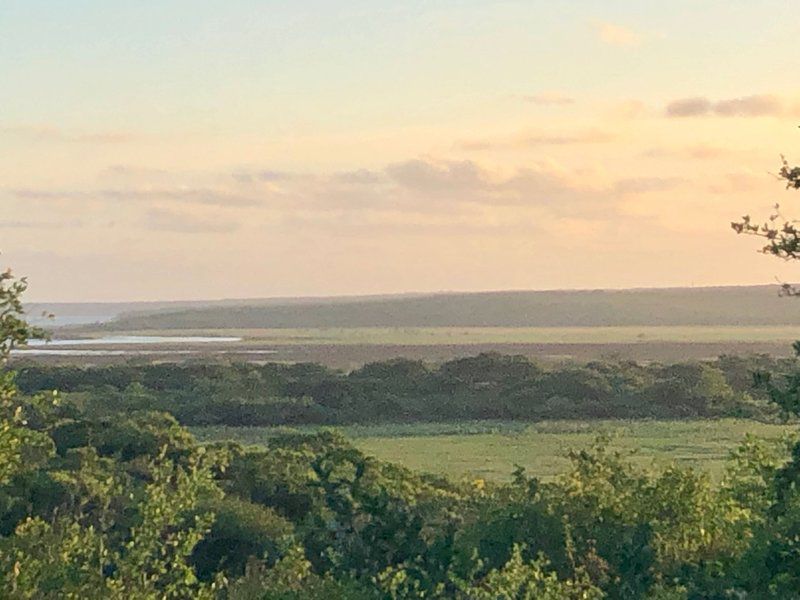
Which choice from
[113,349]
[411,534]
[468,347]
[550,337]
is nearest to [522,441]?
[411,534]

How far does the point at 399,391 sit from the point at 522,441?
64.4 ft

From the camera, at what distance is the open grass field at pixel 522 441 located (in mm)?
44312

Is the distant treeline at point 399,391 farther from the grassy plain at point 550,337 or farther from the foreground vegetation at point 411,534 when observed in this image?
the grassy plain at point 550,337

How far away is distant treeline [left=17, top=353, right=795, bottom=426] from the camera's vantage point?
64.6 meters

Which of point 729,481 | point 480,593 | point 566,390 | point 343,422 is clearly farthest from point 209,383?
point 480,593

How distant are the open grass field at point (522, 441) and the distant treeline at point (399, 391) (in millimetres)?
3172

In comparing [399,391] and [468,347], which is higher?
[468,347]

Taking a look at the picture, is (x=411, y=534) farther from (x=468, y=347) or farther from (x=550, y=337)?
(x=550, y=337)

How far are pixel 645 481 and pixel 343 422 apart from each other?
44420 millimetres

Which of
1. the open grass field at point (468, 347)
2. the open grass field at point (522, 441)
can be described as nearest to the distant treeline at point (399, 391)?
the open grass field at point (522, 441)

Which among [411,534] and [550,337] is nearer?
[411,534]

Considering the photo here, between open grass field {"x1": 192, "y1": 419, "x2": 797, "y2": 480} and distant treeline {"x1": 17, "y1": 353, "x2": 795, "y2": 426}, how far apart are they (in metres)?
3.17

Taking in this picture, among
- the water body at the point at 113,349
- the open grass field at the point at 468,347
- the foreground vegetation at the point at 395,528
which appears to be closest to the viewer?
the foreground vegetation at the point at 395,528

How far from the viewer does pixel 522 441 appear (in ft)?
175
